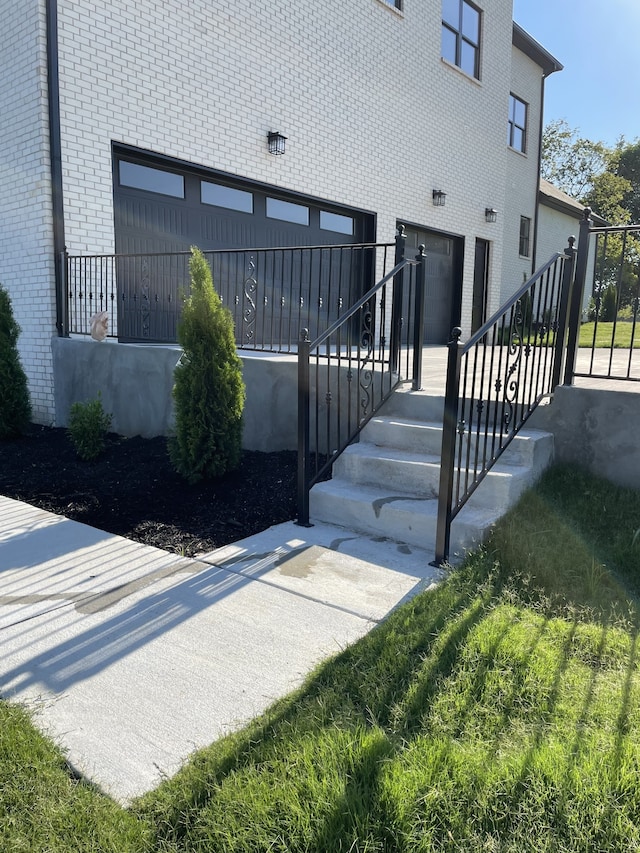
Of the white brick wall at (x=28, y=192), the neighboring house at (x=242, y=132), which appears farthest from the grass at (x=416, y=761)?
the neighboring house at (x=242, y=132)

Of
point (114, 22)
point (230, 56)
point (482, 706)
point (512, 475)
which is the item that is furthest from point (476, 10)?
point (482, 706)

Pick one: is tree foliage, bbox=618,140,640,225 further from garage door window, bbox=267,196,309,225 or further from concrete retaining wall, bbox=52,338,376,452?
concrete retaining wall, bbox=52,338,376,452

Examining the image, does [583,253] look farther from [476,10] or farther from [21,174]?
[476,10]

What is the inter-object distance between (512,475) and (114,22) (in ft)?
21.5

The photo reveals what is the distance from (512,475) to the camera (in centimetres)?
380

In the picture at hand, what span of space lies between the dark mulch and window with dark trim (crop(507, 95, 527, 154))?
13.5 m

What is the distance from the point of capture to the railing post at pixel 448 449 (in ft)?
11.0

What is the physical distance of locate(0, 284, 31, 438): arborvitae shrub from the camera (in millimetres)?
6379

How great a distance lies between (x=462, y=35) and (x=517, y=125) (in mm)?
3881

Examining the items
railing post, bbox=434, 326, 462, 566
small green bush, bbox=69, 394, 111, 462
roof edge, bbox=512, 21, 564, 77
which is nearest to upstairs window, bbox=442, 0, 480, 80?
roof edge, bbox=512, 21, 564, 77

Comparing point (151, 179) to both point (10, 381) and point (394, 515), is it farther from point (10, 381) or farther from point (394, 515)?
point (394, 515)

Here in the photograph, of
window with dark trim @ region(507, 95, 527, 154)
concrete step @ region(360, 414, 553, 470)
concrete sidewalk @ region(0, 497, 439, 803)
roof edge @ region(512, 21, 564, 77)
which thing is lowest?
concrete sidewalk @ region(0, 497, 439, 803)

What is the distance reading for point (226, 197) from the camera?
331 inches

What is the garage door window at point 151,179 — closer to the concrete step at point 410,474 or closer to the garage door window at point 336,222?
the garage door window at point 336,222
